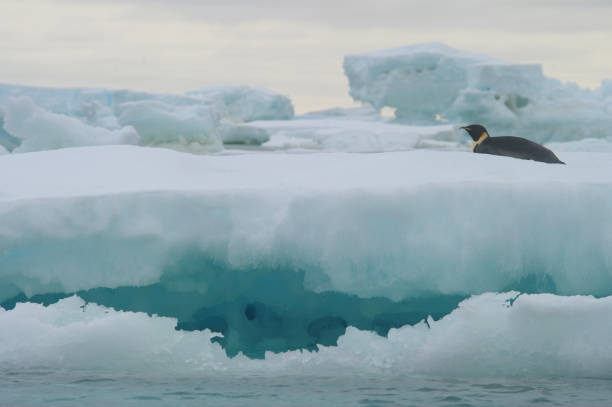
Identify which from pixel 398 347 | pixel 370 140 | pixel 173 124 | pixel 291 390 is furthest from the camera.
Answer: pixel 370 140

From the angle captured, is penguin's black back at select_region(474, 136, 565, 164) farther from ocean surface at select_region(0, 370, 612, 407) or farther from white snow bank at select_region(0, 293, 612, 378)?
ocean surface at select_region(0, 370, 612, 407)

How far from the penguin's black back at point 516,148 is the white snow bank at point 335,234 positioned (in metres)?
2.30

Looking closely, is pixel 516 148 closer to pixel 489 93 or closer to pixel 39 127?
pixel 39 127

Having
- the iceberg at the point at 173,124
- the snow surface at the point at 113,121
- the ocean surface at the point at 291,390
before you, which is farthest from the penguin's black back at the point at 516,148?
the iceberg at the point at 173,124

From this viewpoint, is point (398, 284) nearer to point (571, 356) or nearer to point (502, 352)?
point (502, 352)

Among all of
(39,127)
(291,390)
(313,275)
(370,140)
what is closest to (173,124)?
(39,127)

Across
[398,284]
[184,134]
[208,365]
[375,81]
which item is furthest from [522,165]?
[375,81]

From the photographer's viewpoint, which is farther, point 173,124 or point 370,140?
point 370,140

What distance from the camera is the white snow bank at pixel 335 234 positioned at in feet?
11.5

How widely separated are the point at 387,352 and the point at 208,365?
74cm

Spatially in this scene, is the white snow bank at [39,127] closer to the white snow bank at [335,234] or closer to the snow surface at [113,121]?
the snow surface at [113,121]

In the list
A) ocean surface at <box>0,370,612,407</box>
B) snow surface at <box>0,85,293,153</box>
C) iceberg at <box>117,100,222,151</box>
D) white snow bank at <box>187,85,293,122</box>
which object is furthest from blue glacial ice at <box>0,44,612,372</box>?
white snow bank at <box>187,85,293,122</box>

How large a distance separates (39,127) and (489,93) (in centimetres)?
1083

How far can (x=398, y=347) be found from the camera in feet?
11.0
